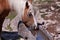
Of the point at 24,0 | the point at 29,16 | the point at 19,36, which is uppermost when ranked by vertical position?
the point at 24,0

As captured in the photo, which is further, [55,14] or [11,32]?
[55,14]

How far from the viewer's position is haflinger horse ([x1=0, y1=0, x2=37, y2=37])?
0.88 meters

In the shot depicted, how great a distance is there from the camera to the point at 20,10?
0.93 metres

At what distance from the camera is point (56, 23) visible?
0.89m

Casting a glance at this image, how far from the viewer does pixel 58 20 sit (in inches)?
36.4

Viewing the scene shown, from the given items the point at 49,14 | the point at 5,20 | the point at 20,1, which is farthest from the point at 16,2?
the point at 49,14

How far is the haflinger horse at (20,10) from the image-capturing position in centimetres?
88

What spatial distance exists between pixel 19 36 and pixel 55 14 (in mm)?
296

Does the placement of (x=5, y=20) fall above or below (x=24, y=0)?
below

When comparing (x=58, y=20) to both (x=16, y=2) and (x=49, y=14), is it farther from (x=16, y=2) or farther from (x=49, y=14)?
(x=16, y=2)

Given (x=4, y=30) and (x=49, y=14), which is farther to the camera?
(x=49, y=14)

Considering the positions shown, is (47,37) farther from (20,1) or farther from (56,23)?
(20,1)

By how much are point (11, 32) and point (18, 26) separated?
6cm

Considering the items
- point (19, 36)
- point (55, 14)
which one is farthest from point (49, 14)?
point (19, 36)
